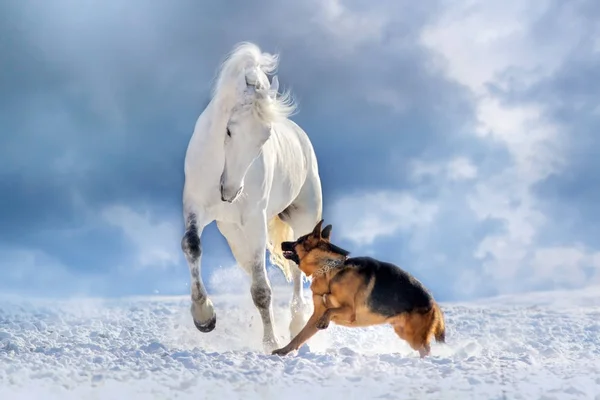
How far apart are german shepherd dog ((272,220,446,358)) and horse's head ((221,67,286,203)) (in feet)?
2.61

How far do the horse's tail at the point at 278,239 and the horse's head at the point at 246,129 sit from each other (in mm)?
2554

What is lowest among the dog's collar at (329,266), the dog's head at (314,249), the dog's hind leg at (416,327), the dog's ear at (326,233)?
the dog's hind leg at (416,327)

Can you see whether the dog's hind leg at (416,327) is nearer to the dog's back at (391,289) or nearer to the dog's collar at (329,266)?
the dog's back at (391,289)

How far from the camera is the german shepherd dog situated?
5.79 m

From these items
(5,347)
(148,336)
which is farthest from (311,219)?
(5,347)

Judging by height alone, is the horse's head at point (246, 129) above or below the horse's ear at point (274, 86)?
below

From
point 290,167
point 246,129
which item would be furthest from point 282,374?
point 290,167

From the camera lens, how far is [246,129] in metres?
6.04

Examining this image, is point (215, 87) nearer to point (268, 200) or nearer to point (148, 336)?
point (268, 200)

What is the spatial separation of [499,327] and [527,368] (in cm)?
506

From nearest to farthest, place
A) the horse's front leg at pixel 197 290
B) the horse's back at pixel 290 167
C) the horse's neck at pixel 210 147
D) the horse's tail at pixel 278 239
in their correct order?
the horse's front leg at pixel 197 290, the horse's neck at pixel 210 147, the horse's back at pixel 290 167, the horse's tail at pixel 278 239

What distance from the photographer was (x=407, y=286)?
5973mm

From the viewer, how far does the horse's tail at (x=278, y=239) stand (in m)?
8.80

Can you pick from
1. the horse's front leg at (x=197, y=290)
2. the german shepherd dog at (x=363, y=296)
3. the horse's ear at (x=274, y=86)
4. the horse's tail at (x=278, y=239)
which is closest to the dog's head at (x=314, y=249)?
the german shepherd dog at (x=363, y=296)
